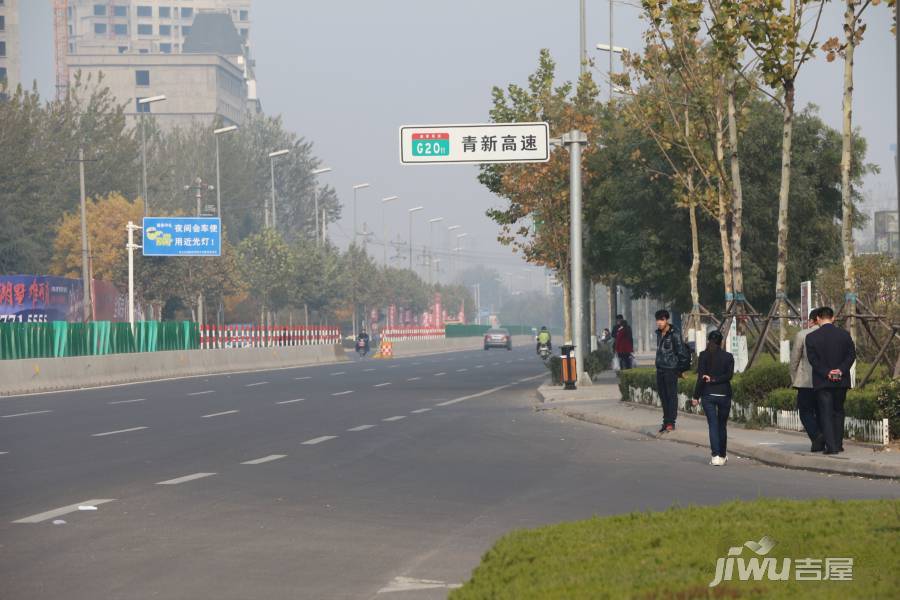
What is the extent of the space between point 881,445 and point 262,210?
153 meters

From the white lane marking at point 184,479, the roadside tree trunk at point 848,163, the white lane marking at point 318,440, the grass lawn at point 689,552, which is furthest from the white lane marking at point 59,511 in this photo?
the roadside tree trunk at point 848,163

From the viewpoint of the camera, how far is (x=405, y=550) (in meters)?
11.1

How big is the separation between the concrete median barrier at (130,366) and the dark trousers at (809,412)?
25.7m

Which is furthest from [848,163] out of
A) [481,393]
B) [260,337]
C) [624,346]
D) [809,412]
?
[260,337]

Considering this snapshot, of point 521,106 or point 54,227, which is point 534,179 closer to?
point 521,106

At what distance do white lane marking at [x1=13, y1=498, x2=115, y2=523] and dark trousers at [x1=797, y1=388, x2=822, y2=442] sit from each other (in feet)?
26.7

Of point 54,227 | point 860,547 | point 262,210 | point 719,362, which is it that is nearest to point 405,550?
point 860,547

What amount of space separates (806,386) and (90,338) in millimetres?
34156

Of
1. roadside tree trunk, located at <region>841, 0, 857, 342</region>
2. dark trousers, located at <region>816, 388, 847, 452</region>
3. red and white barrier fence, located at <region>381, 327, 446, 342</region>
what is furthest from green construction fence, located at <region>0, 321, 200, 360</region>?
red and white barrier fence, located at <region>381, 327, 446, 342</region>

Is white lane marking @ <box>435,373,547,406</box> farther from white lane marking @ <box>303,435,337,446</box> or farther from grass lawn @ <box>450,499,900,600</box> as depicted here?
grass lawn @ <box>450,499,900,600</box>

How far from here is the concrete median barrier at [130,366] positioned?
4128cm

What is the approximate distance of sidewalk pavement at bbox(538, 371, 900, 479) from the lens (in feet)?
55.2

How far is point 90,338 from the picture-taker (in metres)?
49.0

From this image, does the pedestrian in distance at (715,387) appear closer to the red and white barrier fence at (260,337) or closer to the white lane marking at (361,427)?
the white lane marking at (361,427)
